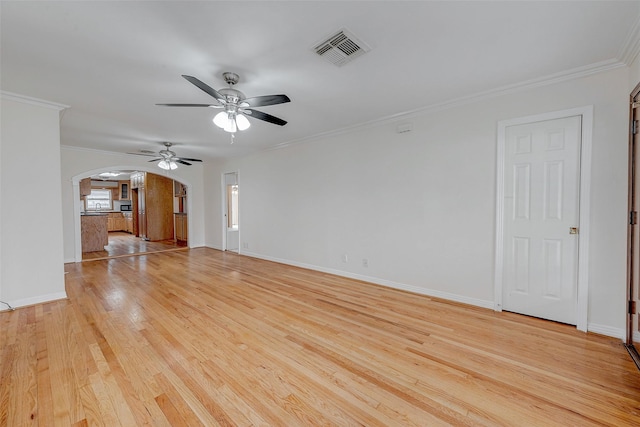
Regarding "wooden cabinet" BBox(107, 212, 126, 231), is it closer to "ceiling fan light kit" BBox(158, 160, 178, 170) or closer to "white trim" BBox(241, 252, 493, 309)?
"ceiling fan light kit" BBox(158, 160, 178, 170)

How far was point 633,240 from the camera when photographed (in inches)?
90.3

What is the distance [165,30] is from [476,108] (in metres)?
3.28

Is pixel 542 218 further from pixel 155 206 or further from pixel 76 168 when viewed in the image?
pixel 155 206

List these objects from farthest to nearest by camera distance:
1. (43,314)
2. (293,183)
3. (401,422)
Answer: (293,183), (43,314), (401,422)

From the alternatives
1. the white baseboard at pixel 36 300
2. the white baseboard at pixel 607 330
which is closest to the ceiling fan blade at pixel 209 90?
the white baseboard at pixel 36 300

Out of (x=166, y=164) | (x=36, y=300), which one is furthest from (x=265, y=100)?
(x=166, y=164)

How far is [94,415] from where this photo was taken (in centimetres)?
155

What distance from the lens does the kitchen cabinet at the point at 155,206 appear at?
8924 mm

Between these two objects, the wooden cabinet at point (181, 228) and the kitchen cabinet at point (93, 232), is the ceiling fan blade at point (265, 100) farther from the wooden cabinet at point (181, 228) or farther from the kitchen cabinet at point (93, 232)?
the kitchen cabinet at point (93, 232)

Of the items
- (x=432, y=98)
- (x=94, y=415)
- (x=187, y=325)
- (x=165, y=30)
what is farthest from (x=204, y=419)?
(x=432, y=98)

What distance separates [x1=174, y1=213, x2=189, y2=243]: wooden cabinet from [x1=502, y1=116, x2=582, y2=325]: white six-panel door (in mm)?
7957

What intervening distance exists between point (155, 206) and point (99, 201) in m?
5.63

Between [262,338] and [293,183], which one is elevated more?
[293,183]

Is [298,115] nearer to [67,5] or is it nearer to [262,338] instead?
[67,5]
